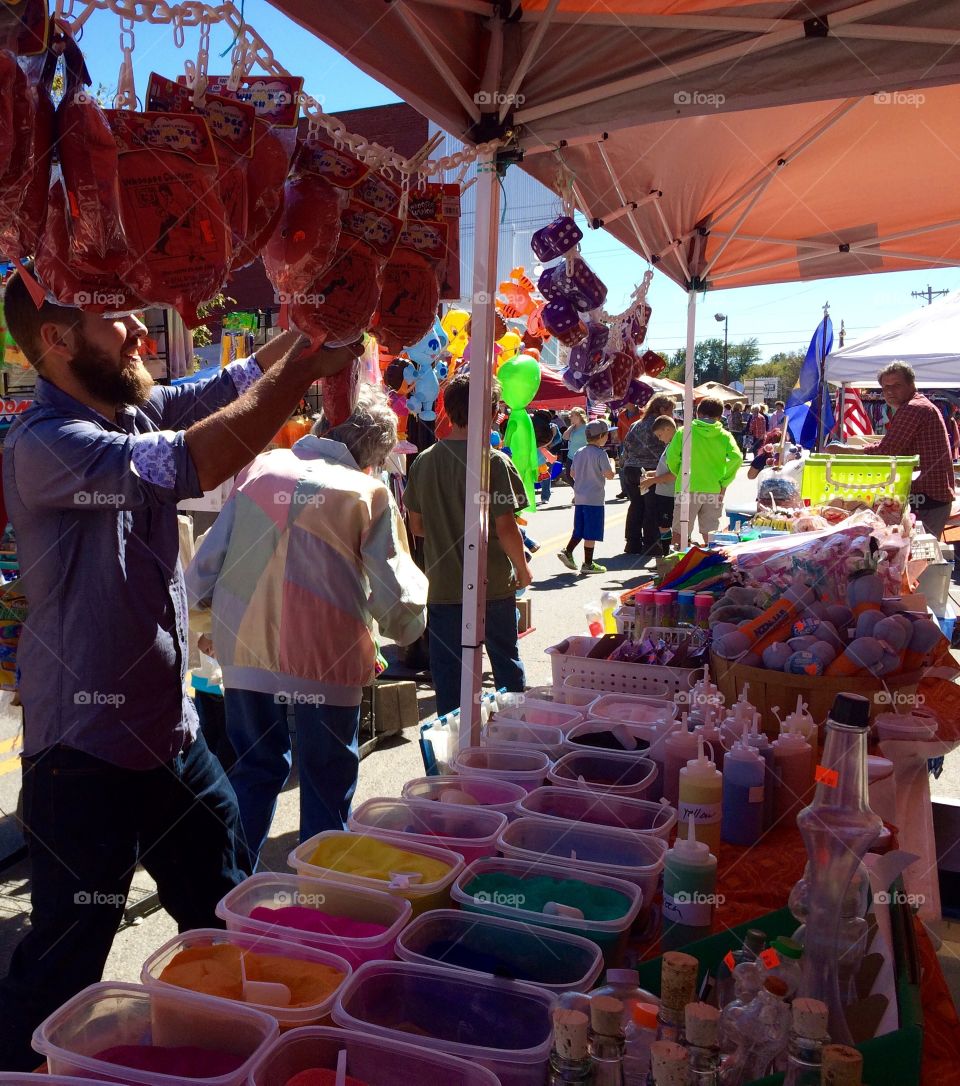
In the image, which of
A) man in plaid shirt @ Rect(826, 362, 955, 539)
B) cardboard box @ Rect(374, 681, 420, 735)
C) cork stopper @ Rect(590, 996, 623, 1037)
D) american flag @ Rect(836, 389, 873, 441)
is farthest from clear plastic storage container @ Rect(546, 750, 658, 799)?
american flag @ Rect(836, 389, 873, 441)

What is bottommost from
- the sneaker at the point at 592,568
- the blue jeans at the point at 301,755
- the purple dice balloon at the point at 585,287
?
the blue jeans at the point at 301,755

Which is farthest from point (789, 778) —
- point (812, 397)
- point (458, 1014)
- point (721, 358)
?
point (721, 358)

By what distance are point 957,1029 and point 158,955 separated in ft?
3.86

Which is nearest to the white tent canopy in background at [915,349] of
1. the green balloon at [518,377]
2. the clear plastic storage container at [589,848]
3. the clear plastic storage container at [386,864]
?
the green balloon at [518,377]

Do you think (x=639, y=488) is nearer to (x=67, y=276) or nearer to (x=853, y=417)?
(x=853, y=417)

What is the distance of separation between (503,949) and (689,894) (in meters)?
0.35

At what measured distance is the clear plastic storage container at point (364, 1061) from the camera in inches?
41.6

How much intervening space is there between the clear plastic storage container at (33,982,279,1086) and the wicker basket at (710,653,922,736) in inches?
65.7

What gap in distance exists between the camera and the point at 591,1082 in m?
1.03

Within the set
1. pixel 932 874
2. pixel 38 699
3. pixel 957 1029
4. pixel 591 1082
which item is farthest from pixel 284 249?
pixel 932 874

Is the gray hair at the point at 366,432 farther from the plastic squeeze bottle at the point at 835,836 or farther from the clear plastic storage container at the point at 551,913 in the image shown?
the plastic squeeze bottle at the point at 835,836

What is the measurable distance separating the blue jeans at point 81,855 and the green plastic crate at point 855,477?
5030 millimetres

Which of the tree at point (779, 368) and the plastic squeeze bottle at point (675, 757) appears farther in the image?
the tree at point (779, 368)

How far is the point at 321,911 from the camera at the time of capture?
1.43m
